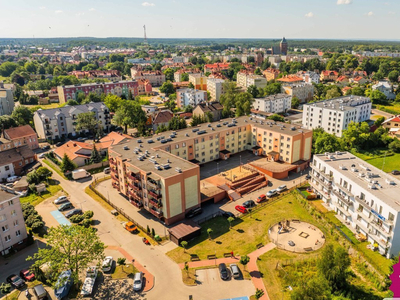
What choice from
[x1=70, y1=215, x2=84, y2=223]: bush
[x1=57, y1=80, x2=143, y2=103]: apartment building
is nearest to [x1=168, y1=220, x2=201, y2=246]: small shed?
[x1=70, y1=215, x2=84, y2=223]: bush

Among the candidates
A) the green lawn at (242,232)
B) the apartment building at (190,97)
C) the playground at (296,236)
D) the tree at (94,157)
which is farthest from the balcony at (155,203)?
the apartment building at (190,97)

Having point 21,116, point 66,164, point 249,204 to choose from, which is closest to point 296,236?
point 249,204

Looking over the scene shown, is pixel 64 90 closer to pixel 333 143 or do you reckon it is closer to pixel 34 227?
pixel 34 227

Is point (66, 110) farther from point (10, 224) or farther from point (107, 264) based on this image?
point (107, 264)

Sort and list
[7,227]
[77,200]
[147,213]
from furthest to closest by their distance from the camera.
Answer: [77,200]
[147,213]
[7,227]

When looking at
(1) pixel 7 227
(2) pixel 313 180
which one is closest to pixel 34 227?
(1) pixel 7 227

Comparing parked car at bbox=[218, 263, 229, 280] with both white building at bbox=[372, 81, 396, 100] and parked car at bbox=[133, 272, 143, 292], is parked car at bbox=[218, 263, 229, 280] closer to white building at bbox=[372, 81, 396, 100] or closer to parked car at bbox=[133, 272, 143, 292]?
parked car at bbox=[133, 272, 143, 292]

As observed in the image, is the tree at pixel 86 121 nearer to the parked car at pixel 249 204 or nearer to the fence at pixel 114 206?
the fence at pixel 114 206

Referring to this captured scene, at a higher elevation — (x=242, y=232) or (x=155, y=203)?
(x=155, y=203)
